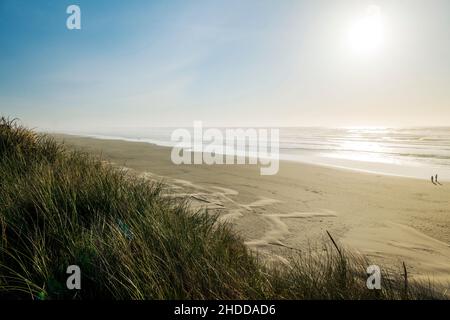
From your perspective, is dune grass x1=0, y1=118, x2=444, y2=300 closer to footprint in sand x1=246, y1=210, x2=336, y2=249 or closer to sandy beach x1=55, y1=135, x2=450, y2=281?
footprint in sand x1=246, y1=210, x2=336, y2=249

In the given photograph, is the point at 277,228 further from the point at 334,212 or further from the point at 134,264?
the point at 134,264

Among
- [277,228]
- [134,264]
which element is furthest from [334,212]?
[134,264]

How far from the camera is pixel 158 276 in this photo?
2.21 meters

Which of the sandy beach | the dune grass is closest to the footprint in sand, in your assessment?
the sandy beach

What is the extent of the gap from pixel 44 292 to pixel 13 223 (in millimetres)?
1067

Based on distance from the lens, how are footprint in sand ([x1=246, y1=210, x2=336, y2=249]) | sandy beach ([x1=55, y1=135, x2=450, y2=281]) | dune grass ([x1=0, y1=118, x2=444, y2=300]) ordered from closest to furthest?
1. dune grass ([x1=0, y1=118, x2=444, y2=300])
2. sandy beach ([x1=55, y1=135, x2=450, y2=281])
3. footprint in sand ([x1=246, y1=210, x2=336, y2=249])

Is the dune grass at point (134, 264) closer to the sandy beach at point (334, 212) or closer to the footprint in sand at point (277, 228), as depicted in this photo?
the footprint in sand at point (277, 228)

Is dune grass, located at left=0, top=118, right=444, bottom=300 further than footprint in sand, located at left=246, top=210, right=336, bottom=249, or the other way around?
footprint in sand, located at left=246, top=210, right=336, bottom=249

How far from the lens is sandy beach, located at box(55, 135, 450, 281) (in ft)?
15.5

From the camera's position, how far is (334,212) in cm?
684

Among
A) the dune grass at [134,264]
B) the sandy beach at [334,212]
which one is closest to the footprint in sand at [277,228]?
the sandy beach at [334,212]

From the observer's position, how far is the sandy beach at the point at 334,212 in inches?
187

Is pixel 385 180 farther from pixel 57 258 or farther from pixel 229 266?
pixel 57 258

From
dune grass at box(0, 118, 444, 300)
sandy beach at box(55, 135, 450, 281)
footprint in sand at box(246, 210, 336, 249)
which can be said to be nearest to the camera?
dune grass at box(0, 118, 444, 300)
